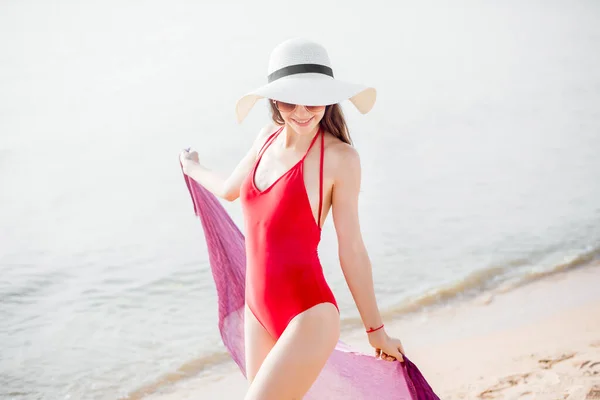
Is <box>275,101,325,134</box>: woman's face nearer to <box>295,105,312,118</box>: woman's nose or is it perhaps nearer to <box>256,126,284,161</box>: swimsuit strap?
<box>295,105,312,118</box>: woman's nose

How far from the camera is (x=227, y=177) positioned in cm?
312

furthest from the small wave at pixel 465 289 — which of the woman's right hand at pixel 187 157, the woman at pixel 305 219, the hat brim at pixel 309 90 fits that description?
the hat brim at pixel 309 90

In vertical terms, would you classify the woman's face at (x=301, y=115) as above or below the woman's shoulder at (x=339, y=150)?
above

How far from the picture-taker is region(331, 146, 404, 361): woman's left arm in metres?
2.58

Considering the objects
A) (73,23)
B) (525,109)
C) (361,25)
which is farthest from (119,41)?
(525,109)

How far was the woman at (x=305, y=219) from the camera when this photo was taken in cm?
251

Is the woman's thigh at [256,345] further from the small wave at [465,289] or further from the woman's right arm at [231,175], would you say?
the small wave at [465,289]

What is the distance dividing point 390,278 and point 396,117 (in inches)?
194

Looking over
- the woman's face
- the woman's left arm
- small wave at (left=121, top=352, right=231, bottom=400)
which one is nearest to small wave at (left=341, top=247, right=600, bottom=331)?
small wave at (left=121, top=352, right=231, bottom=400)

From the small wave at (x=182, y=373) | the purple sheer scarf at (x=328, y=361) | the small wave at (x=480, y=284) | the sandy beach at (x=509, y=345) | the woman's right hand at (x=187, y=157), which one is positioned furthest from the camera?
the small wave at (x=480, y=284)

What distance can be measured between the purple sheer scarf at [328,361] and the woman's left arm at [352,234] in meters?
0.26

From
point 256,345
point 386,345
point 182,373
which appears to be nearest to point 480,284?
point 182,373

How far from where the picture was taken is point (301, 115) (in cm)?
259

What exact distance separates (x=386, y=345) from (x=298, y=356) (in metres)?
0.39
